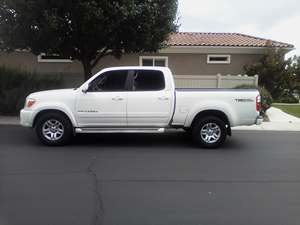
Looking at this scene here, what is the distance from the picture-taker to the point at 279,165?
27.1ft

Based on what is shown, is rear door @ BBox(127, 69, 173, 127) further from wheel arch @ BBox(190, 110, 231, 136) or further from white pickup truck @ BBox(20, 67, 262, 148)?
wheel arch @ BBox(190, 110, 231, 136)

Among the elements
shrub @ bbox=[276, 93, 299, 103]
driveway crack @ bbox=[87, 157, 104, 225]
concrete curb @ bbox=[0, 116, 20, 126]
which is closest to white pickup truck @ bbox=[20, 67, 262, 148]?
driveway crack @ bbox=[87, 157, 104, 225]

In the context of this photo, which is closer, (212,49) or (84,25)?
(84,25)

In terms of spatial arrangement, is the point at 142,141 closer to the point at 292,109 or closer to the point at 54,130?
the point at 54,130

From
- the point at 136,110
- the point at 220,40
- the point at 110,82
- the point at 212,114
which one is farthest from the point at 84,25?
the point at 220,40

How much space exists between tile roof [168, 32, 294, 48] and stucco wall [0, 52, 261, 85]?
26.6 inches

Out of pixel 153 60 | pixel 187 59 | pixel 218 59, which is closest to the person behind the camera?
pixel 153 60

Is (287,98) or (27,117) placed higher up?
(27,117)

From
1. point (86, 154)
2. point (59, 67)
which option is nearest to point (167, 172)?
point (86, 154)

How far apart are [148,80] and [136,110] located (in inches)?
33.1

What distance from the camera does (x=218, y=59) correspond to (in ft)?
77.7

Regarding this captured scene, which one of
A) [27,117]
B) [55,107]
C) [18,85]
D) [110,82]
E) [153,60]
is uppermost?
[153,60]

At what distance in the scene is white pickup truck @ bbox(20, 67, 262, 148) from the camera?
32.8 feet

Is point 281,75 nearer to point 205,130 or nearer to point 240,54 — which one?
point 240,54
